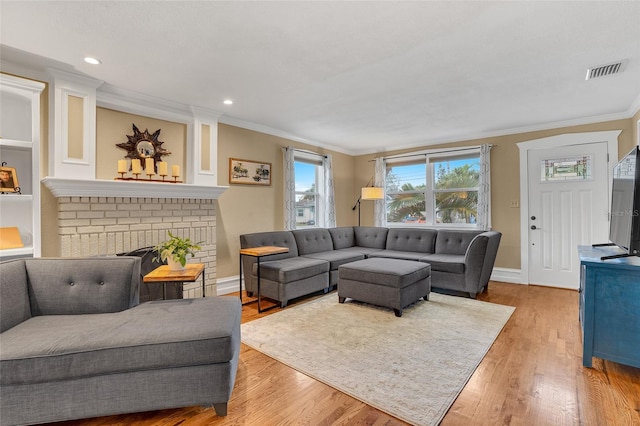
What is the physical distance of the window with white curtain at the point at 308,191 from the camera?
17.6 feet

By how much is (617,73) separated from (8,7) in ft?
15.4

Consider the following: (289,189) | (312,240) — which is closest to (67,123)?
(289,189)

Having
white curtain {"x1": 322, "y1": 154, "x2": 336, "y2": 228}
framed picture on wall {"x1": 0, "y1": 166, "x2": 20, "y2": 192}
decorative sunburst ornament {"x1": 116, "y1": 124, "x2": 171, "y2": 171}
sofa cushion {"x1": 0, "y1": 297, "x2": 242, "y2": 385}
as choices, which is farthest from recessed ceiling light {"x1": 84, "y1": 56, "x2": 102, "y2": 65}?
white curtain {"x1": 322, "y1": 154, "x2": 336, "y2": 228}

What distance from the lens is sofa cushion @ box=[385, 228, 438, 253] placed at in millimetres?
4895

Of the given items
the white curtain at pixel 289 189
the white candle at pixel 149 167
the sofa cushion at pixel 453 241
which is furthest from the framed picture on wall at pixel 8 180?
the sofa cushion at pixel 453 241

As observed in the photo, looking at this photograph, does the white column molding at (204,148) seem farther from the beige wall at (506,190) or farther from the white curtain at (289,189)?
the beige wall at (506,190)

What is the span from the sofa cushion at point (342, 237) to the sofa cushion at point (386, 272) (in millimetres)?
1547

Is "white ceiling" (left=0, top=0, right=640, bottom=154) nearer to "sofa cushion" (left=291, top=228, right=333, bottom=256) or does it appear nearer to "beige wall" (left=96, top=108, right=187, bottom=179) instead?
"beige wall" (left=96, top=108, right=187, bottom=179)

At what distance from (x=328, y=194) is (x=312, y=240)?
112cm

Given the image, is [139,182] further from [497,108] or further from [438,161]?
[438,161]

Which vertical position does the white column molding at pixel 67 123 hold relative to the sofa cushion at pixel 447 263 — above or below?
above

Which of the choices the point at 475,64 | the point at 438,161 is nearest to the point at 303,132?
the point at 438,161

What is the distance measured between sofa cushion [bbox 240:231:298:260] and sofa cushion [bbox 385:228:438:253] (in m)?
1.78

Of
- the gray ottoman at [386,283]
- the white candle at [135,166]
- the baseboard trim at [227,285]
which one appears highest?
the white candle at [135,166]
